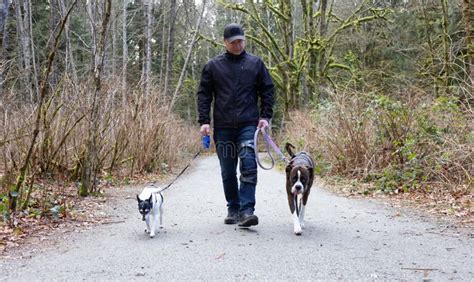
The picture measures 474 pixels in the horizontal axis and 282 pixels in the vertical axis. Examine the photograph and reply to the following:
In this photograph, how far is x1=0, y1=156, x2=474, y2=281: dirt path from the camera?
4102mm

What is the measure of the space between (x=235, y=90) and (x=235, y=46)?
516mm

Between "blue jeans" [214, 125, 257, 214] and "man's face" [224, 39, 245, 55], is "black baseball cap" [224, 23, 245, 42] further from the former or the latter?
"blue jeans" [214, 125, 257, 214]

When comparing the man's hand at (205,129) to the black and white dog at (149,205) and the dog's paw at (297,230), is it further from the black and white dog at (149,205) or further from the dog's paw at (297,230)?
the dog's paw at (297,230)

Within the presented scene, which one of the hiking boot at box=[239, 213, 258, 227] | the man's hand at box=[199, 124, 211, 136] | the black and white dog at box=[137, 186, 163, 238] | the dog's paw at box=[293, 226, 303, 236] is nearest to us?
the black and white dog at box=[137, 186, 163, 238]

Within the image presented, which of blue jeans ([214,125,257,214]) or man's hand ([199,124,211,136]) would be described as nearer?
blue jeans ([214,125,257,214])

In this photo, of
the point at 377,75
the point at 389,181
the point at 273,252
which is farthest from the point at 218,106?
the point at 377,75

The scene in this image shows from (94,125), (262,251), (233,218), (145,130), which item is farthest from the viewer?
(145,130)

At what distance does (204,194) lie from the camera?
33.5 ft

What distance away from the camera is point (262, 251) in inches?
188

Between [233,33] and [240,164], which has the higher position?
[233,33]

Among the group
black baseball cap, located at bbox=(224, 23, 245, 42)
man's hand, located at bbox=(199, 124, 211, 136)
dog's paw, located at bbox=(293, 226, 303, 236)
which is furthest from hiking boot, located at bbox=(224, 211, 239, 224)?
black baseball cap, located at bbox=(224, 23, 245, 42)

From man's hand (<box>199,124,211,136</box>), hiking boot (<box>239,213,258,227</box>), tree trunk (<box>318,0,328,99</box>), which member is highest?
tree trunk (<box>318,0,328,99</box>)

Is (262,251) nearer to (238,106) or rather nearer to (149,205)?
(149,205)

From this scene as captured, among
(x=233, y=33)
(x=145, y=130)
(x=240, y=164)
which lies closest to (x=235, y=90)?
(x=233, y=33)
